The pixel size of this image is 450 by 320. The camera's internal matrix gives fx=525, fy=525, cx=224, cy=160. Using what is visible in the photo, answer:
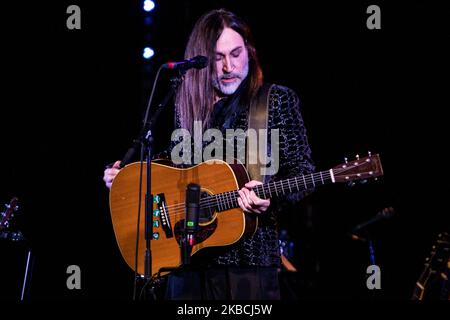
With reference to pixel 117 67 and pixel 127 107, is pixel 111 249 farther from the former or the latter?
pixel 117 67

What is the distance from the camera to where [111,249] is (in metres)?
5.08

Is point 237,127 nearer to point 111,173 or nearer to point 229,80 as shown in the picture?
point 229,80

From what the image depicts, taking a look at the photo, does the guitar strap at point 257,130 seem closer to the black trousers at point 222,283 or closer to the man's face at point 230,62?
the man's face at point 230,62

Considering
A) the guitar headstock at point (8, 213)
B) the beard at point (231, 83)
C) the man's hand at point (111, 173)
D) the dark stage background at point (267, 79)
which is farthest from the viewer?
the dark stage background at point (267, 79)

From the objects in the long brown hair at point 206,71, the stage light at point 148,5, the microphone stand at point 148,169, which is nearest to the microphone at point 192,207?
the microphone stand at point 148,169

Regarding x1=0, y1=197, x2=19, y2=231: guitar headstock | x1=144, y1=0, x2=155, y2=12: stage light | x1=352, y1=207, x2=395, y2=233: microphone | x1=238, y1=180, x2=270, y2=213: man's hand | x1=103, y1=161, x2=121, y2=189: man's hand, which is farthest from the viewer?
x1=352, y1=207, x2=395, y2=233: microphone

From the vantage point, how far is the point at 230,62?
3.43 m

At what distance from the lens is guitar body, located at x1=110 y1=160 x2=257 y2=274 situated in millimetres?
3021

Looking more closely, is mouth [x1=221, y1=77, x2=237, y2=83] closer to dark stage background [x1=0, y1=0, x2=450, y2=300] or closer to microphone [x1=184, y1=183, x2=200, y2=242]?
microphone [x1=184, y1=183, x2=200, y2=242]

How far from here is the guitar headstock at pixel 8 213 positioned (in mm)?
4188

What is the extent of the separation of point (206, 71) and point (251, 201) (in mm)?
1073

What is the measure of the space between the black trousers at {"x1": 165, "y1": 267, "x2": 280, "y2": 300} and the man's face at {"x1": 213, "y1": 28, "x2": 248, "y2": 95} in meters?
1.39

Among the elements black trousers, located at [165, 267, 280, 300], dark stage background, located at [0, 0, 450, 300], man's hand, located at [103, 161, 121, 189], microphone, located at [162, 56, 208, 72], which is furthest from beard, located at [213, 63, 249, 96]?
dark stage background, located at [0, 0, 450, 300]

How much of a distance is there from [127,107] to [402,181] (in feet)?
10.6
